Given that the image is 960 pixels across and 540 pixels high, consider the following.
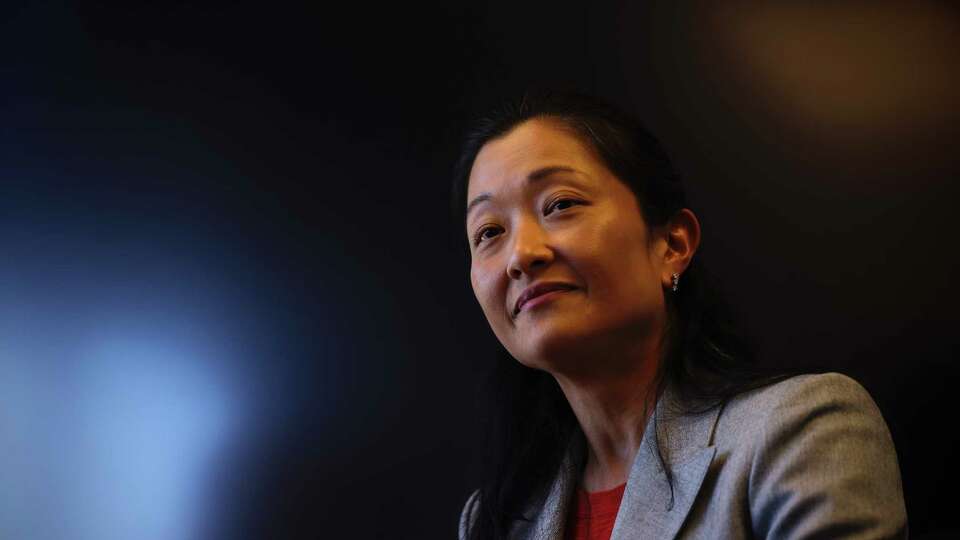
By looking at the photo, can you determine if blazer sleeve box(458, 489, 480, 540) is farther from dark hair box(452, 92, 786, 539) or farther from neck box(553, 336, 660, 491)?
neck box(553, 336, 660, 491)

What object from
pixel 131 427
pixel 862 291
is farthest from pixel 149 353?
pixel 862 291

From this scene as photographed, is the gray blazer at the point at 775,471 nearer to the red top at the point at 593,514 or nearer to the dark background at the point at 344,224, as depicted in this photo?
the red top at the point at 593,514

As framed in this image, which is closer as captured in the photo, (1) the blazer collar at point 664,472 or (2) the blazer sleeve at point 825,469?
(2) the blazer sleeve at point 825,469

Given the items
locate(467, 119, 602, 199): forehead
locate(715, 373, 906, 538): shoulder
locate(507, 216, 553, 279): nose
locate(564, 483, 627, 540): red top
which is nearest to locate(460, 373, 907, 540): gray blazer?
locate(715, 373, 906, 538): shoulder

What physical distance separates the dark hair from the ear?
0.05 ft

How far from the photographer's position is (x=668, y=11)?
155cm

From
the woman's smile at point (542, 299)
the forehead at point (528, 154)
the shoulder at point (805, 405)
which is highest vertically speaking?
the forehead at point (528, 154)

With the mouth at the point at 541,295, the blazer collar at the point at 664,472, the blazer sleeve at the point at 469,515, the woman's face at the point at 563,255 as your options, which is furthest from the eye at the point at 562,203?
the blazer sleeve at the point at 469,515

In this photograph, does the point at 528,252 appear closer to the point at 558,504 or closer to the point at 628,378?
the point at 628,378

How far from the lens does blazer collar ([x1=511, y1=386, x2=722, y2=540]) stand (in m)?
1.00

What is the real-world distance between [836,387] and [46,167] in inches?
60.7

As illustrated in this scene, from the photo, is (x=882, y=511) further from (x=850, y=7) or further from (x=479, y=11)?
(x=479, y=11)

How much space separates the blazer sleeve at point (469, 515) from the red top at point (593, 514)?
0.62 ft

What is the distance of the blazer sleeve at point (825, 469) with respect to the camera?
850 mm
